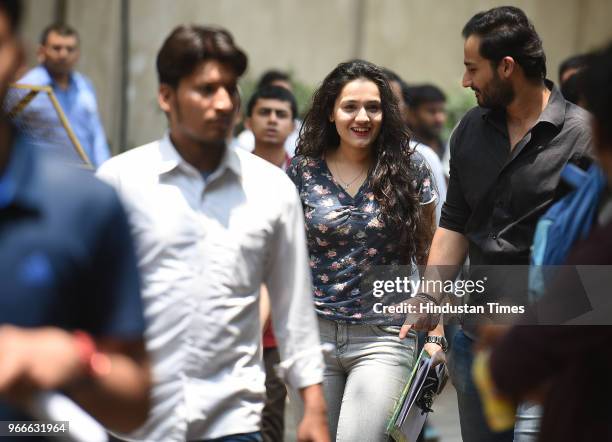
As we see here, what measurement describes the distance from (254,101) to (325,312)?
3.27 m

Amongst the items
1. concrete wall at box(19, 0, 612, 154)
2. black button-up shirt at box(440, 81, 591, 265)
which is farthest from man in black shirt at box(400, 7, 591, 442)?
concrete wall at box(19, 0, 612, 154)

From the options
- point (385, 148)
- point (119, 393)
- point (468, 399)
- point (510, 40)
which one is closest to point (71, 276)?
point (119, 393)

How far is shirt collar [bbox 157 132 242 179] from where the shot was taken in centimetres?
388

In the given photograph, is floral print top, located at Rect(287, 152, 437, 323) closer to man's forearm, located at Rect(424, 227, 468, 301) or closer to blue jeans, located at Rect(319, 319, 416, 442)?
blue jeans, located at Rect(319, 319, 416, 442)

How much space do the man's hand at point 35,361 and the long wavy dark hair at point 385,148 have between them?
342 cm

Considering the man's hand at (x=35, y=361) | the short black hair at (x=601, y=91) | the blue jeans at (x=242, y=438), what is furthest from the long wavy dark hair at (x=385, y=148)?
the man's hand at (x=35, y=361)

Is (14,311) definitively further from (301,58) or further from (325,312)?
(301,58)


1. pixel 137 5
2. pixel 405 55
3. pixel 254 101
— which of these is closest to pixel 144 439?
pixel 254 101

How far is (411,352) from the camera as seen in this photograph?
5266mm

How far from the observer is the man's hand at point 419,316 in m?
5.19

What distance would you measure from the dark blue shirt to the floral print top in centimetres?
298

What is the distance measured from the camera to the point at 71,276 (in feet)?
7.11

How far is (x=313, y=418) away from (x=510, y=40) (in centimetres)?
190

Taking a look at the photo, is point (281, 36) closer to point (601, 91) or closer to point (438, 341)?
point (438, 341)
